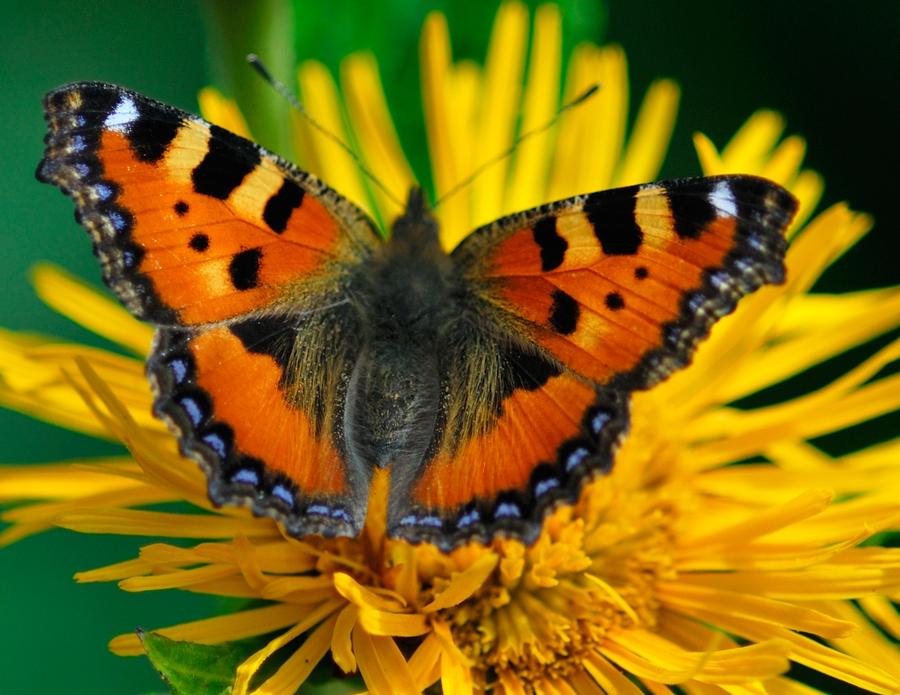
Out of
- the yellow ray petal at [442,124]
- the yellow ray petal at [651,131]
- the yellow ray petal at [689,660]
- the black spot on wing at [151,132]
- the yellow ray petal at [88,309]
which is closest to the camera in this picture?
the yellow ray petal at [689,660]

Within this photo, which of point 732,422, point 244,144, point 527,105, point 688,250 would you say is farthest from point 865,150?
point 244,144

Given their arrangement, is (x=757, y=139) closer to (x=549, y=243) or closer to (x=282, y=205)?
(x=549, y=243)

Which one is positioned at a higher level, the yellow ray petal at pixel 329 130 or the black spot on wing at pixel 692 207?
the yellow ray petal at pixel 329 130

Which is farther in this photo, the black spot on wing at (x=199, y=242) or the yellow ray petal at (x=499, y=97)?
the yellow ray petal at (x=499, y=97)

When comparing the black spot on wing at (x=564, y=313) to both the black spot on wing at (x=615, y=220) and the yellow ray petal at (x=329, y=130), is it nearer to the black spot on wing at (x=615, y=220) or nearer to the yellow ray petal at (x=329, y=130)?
the black spot on wing at (x=615, y=220)

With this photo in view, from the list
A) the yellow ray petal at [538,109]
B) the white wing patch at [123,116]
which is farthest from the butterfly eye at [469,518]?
the yellow ray petal at [538,109]
